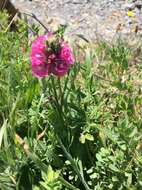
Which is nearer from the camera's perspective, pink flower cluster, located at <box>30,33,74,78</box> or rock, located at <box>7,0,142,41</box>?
pink flower cluster, located at <box>30,33,74,78</box>

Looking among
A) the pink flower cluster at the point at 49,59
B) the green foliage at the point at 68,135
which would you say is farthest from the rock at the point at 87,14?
the pink flower cluster at the point at 49,59

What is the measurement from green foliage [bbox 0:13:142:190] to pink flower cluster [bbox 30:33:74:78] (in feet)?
0.38

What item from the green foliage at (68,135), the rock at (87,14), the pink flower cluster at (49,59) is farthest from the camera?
the rock at (87,14)

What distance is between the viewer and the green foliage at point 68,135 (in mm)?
2133

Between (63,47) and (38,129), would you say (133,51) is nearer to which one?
(38,129)

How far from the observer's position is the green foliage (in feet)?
7.00

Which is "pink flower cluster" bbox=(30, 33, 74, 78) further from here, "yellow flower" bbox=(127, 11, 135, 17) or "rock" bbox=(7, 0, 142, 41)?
"yellow flower" bbox=(127, 11, 135, 17)

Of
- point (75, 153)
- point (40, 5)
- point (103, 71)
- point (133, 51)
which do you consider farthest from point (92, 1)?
point (75, 153)

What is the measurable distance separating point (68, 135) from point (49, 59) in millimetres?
363

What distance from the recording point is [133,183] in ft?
7.20

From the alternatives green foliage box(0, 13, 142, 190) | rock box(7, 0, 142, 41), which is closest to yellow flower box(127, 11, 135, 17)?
rock box(7, 0, 142, 41)

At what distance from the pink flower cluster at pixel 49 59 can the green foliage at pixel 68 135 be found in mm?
116

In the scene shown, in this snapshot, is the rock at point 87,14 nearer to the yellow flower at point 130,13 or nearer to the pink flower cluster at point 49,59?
the yellow flower at point 130,13

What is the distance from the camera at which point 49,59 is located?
2023 millimetres
